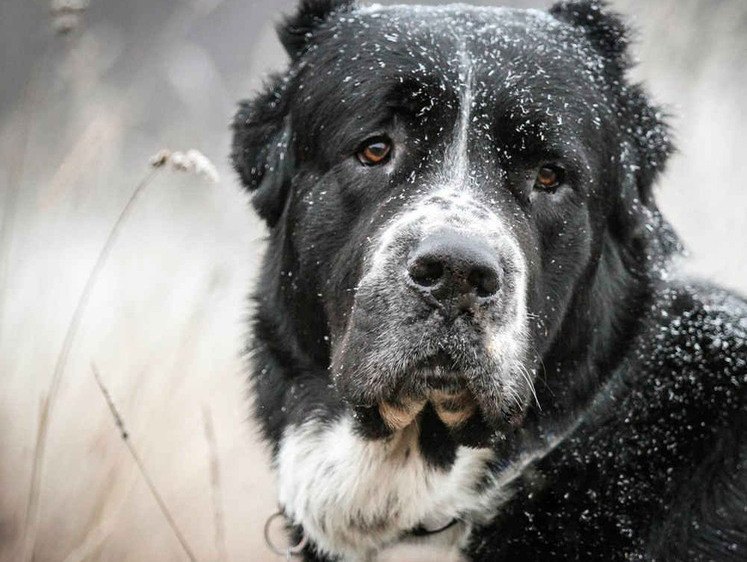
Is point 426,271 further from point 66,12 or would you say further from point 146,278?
point 146,278

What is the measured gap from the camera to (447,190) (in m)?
2.92

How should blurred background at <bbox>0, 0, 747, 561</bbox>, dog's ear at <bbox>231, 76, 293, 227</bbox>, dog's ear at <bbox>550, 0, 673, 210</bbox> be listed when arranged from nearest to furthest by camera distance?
dog's ear at <bbox>550, 0, 673, 210</bbox>, dog's ear at <bbox>231, 76, 293, 227</bbox>, blurred background at <bbox>0, 0, 747, 561</bbox>

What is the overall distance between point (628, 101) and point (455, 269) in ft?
3.95

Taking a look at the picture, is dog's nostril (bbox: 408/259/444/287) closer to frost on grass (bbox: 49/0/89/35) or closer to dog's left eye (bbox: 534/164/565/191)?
dog's left eye (bbox: 534/164/565/191)

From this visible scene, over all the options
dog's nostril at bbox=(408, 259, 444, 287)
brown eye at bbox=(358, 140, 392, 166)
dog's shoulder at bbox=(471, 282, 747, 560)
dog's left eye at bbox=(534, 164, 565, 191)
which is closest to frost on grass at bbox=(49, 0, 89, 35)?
brown eye at bbox=(358, 140, 392, 166)

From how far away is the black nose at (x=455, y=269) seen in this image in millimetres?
2572

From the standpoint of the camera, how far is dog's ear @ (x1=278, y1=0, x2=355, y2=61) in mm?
3564

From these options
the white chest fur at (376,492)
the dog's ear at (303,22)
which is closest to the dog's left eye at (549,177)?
the white chest fur at (376,492)

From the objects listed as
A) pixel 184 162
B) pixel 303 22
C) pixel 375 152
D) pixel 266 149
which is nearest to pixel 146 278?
pixel 266 149

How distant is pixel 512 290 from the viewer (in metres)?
2.77

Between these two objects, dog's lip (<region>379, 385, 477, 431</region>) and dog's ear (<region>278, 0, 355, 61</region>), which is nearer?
dog's lip (<region>379, 385, 477, 431</region>)

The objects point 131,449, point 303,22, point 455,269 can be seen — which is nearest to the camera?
point 455,269

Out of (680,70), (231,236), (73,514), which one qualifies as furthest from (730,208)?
(73,514)

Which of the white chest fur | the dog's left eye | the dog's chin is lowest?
the white chest fur
